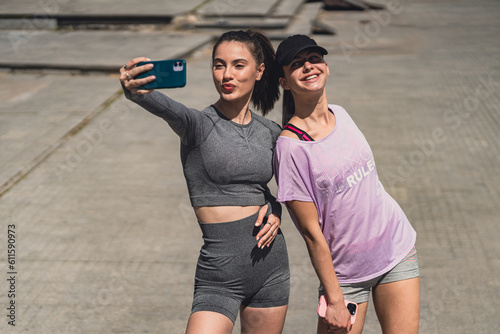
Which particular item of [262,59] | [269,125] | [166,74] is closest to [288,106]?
[269,125]

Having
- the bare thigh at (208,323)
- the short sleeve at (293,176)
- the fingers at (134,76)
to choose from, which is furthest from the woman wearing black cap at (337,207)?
the fingers at (134,76)

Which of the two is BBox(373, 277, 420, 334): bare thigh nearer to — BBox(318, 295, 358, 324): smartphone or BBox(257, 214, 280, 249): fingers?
BBox(318, 295, 358, 324): smartphone

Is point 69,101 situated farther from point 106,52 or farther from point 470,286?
point 470,286

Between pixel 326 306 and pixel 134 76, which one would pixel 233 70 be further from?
pixel 326 306

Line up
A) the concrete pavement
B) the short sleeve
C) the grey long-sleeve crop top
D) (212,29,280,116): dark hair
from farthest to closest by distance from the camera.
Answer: the concrete pavement, (212,29,280,116): dark hair, the grey long-sleeve crop top, the short sleeve

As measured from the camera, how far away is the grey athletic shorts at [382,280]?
261 centimetres

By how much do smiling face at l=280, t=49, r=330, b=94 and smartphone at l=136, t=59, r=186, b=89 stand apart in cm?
48

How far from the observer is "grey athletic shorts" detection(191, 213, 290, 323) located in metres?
2.61

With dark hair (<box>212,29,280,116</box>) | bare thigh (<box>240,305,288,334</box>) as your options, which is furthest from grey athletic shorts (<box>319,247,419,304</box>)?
dark hair (<box>212,29,280,116</box>)

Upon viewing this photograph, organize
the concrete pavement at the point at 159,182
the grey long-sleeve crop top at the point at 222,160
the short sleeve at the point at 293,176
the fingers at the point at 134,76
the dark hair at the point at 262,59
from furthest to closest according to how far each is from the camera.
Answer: the concrete pavement at the point at 159,182
the dark hair at the point at 262,59
the grey long-sleeve crop top at the point at 222,160
the short sleeve at the point at 293,176
the fingers at the point at 134,76

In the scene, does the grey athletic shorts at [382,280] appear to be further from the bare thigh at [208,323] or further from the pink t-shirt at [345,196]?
the bare thigh at [208,323]

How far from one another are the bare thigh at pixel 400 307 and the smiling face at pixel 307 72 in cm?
91

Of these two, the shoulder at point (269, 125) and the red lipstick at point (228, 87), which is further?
the shoulder at point (269, 125)

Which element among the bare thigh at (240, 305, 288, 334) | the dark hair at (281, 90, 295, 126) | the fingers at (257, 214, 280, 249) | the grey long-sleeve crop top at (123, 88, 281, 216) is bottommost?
the bare thigh at (240, 305, 288, 334)
